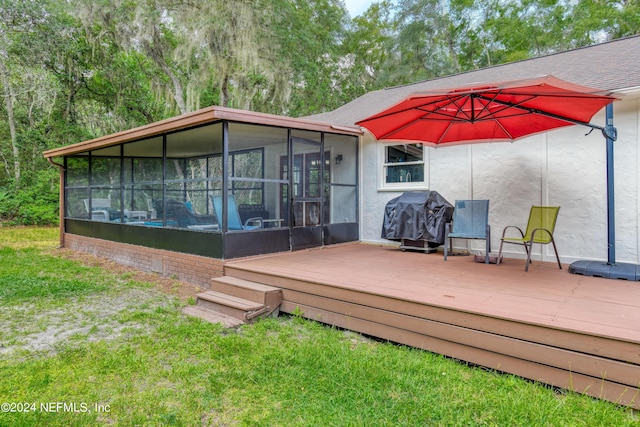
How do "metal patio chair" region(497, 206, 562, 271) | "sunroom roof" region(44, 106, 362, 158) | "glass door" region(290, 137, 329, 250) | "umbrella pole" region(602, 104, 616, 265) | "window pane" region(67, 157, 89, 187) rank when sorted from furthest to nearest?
"window pane" region(67, 157, 89, 187)
"glass door" region(290, 137, 329, 250)
"sunroom roof" region(44, 106, 362, 158)
"metal patio chair" region(497, 206, 562, 271)
"umbrella pole" region(602, 104, 616, 265)

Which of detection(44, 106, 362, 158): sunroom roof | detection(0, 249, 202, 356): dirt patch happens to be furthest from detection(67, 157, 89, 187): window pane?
detection(0, 249, 202, 356): dirt patch

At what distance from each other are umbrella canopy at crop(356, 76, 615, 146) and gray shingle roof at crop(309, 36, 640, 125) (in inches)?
38.6

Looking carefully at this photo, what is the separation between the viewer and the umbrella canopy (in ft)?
10.4

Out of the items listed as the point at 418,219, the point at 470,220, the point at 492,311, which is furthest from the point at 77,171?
the point at 492,311

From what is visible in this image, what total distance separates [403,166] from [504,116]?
7.54 feet

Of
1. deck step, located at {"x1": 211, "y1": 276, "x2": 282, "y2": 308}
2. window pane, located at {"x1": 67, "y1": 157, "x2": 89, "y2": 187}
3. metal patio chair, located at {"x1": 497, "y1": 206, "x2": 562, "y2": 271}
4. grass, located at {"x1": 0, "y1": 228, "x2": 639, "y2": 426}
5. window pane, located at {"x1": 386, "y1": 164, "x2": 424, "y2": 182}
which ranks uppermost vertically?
window pane, located at {"x1": 67, "y1": 157, "x2": 89, "y2": 187}

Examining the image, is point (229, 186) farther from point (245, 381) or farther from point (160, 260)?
point (245, 381)

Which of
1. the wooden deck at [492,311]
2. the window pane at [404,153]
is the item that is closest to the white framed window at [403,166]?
the window pane at [404,153]

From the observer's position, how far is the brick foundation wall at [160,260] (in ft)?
17.0

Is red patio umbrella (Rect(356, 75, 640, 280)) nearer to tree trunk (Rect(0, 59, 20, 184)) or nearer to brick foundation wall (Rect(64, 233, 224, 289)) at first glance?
brick foundation wall (Rect(64, 233, 224, 289))

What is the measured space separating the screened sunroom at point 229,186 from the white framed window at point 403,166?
1.94ft

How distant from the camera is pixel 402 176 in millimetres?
6602

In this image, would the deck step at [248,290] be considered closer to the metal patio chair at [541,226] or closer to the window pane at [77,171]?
the metal patio chair at [541,226]

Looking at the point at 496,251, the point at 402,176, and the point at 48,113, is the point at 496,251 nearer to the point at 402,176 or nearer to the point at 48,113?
the point at 402,176
